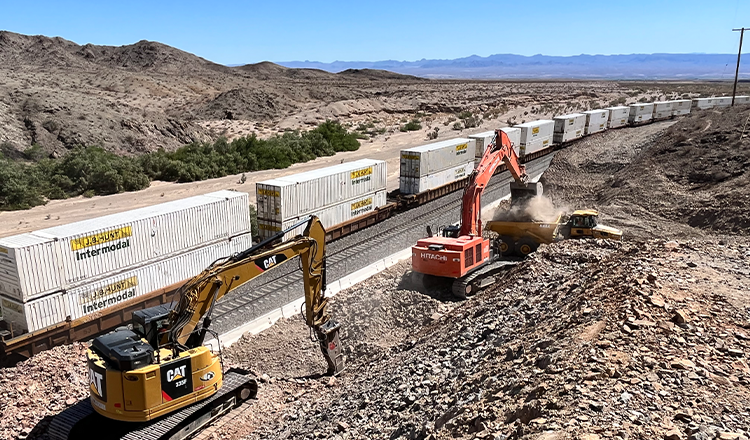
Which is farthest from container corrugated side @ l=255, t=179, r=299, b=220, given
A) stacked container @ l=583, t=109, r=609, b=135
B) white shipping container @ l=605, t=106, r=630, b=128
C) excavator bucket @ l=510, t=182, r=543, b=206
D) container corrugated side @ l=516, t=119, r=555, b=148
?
white shipping container @ l=605, t=106, r=630, b=128

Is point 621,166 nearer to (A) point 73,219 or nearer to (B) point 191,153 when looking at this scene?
(B) point 191,153

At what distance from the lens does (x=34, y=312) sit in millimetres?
15539

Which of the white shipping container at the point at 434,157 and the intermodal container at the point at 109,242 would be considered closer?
the intermodal container at the point at 109,242

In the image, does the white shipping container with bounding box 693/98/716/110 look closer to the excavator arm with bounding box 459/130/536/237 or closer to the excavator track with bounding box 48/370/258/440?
the excavator arm with bounding box 459/130/536/237

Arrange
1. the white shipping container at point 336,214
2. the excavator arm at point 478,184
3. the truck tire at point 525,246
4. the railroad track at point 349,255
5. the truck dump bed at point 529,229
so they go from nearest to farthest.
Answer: the railroad track at point 349,255
the excavator arm at point 478,184
the truck dump bed at point 529,229
the truck tire at point 525,246
the white shipping container at point 336,214

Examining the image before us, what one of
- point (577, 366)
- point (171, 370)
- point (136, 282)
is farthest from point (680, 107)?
point (171, 370)

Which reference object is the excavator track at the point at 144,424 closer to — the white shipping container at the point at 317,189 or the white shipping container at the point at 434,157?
the white shipping container at the point at 317,189

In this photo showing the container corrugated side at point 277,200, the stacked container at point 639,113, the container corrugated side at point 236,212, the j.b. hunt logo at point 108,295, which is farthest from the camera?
the stacked container at point 639,113

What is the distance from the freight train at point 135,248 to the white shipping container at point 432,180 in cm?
398

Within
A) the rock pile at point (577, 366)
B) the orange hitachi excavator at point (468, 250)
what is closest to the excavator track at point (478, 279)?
the orange hitachi excavator at point (468, 250)

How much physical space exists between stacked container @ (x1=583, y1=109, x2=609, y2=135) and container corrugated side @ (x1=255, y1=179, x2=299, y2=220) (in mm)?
43068

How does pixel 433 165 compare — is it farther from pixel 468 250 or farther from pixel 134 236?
pixel 134 236

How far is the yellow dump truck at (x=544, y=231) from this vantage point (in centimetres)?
2220

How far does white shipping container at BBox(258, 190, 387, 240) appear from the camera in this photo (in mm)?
24828
